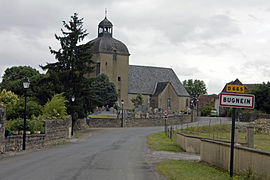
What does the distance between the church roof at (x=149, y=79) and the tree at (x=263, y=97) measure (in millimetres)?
26965

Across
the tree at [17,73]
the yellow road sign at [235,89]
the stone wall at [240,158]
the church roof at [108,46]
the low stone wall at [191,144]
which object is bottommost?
the low stone wall at [191,144]

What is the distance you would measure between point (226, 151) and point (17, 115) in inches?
694

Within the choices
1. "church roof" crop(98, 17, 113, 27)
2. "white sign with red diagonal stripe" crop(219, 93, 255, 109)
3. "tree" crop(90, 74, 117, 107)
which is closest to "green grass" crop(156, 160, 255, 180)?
"white sign with red diagonal stripe" crop(219, 93, 255, 109)

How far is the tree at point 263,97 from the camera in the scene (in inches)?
2702

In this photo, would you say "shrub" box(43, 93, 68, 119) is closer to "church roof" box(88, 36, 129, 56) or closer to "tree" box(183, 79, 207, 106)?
"church roof" box(88, 36, 129, 56)

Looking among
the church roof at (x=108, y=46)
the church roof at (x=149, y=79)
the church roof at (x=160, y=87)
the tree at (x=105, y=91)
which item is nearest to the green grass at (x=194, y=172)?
the tree at (x=105, y=91)

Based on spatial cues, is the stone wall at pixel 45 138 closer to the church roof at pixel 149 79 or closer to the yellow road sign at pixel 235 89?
the yellow road sign at pixel 235 89

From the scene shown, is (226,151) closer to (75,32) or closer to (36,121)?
(36,121)

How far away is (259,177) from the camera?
33.1ft

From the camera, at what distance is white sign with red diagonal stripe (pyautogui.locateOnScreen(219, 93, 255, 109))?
10703 millimetres

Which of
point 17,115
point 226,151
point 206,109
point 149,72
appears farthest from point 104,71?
point 226,151

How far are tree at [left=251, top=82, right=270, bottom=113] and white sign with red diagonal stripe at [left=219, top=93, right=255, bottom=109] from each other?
61.2 meters

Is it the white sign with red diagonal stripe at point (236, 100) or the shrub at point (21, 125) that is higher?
the white sign with red diagonal stripe at point (236, 100)

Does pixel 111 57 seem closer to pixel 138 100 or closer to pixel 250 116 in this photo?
pixel 138 100
